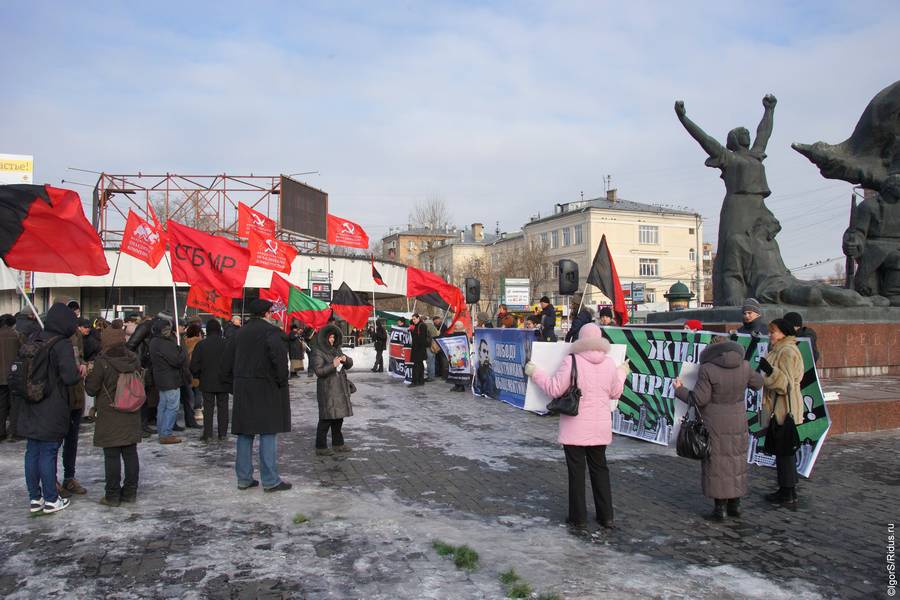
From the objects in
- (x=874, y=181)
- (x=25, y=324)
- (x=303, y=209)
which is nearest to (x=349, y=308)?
(x=25, y=324)

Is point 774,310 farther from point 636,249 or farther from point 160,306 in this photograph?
point 636,249

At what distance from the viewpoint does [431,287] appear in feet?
63.3

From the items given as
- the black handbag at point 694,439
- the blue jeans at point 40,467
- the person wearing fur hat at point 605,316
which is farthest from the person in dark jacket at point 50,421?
the person wearing fur hat at point 605,316

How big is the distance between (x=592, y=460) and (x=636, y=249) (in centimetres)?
7262

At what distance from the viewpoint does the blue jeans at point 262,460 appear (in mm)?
7227

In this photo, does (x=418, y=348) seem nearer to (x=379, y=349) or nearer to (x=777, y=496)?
(x=379, y=349)

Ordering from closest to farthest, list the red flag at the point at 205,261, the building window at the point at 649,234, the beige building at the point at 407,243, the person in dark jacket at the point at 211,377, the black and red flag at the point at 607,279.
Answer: the person in dark jacket at the point at 211,377 < the red flag at the point at 205,261 < the black and red flag at the point at 607,279 < the building window at the point at 649,234 < the beige building at the point at 407,243

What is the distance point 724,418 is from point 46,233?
335 inches

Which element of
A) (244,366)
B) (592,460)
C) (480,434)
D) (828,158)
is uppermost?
(828,158)

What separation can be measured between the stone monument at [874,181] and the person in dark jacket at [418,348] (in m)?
10.0

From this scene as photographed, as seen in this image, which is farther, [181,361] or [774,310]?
[774,310]

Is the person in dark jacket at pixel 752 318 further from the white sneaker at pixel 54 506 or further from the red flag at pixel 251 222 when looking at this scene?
the red flag at pixel 251 222

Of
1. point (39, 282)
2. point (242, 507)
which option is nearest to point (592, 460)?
point (242, 507)

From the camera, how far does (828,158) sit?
1553 centimetres
